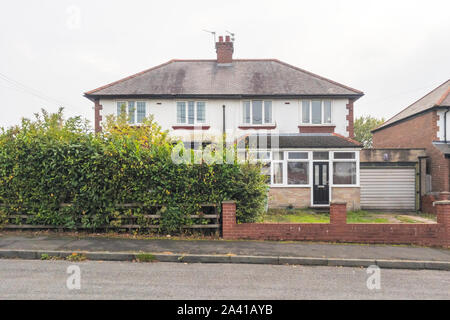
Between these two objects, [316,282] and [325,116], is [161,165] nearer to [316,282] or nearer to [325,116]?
[316,282]

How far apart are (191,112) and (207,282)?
1280cm

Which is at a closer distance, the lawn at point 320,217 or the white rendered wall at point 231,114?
the lawn at point 320,217

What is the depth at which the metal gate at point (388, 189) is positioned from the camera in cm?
1412

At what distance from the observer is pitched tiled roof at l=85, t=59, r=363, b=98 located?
16.2 metres

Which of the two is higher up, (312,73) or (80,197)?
(312,73)

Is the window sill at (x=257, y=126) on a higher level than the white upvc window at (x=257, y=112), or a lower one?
lower

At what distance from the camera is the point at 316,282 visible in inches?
194

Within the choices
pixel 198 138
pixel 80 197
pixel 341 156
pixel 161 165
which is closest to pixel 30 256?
pixel 80 197

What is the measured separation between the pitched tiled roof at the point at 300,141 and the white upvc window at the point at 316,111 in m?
0.90

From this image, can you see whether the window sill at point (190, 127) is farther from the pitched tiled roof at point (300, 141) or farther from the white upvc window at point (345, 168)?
the white upvc window at point (345, 168)

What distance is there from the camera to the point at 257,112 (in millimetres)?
16312

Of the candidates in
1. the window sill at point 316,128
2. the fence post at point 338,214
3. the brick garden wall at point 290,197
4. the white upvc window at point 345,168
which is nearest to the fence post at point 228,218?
the fence post at point 338,214
